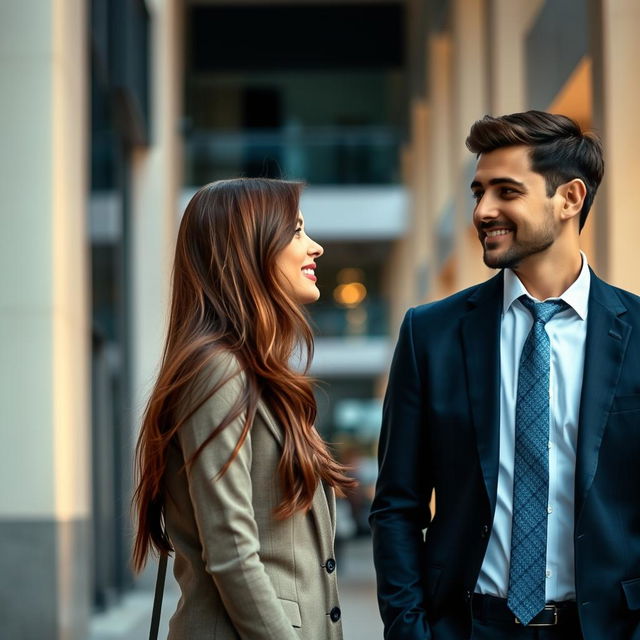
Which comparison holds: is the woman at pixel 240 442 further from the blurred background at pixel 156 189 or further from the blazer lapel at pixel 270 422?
the blurred background at pixel 156 189

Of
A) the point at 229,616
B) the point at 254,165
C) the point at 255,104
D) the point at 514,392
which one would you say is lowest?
the point at 229,616

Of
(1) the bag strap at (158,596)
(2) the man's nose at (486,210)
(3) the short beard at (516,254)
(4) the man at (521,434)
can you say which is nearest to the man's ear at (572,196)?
(4) the man at (521,434)

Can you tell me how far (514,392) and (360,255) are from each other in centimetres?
3232

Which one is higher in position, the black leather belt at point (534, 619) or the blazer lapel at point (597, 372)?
the blazer lapel at point (597, 372)

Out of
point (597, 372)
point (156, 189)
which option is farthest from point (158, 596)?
point (156, 189)

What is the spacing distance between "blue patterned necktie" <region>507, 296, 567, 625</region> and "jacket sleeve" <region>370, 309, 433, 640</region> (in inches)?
11.7

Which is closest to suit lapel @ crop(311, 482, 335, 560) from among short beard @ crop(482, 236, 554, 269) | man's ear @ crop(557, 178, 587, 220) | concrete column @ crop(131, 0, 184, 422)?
short beard @ crop(482, 236, 554, 269)

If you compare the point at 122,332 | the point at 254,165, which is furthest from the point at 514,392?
the point at 254,165

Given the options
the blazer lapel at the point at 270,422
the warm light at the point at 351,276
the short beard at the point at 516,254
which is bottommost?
the blazer lapel at the point at 270,422

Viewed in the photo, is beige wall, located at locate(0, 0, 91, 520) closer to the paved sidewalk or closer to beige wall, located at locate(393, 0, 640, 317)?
the paved sidewalk

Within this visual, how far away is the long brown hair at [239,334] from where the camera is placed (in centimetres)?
343

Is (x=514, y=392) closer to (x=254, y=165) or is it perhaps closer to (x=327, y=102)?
(x=254, y=165)

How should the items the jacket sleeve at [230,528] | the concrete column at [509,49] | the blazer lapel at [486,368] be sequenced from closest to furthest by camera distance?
1. the jacket sleeve at [230,528]
2. the blazer lapel at [486,368]
3. the concrete column at [509,49]

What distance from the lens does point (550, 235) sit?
12.4 feet
